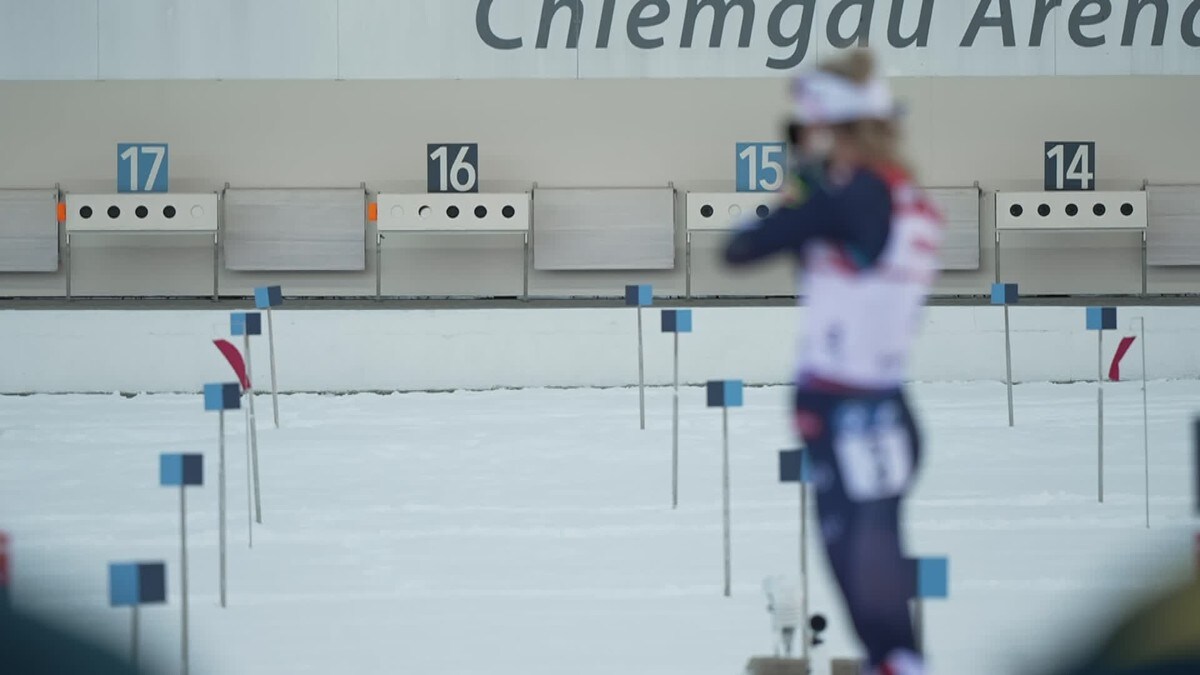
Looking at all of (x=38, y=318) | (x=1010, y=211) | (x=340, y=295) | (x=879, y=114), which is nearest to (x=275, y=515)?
(x=879, y=114)

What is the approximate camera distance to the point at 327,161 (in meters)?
14.2

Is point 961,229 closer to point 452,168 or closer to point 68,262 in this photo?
point 452,168

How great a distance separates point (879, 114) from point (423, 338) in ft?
32.9

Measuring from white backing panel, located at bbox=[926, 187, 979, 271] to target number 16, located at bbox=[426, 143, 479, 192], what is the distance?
154 inches

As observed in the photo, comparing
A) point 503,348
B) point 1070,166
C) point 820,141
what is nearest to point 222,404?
point 820,141

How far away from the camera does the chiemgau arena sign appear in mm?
14195

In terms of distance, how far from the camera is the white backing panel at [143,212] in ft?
44.8

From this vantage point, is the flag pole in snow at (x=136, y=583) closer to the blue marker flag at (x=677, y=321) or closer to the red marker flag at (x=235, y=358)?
the red marker flag at (x=235, y=358)

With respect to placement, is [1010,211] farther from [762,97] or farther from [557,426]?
[557,426]

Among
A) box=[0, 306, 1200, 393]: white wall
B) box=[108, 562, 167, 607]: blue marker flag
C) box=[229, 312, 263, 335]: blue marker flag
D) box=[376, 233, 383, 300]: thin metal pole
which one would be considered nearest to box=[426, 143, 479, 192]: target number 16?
box=[376, 233, 383, 300]: thin metal pole

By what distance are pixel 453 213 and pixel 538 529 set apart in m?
7.52

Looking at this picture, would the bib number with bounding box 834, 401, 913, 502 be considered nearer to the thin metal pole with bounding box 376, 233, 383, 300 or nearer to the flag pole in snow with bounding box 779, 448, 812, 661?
the flag pole in snow with bounding box 779, 448, 812, 661

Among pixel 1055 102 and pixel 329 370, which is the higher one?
pixel 1055 102

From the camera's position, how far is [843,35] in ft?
46.6
